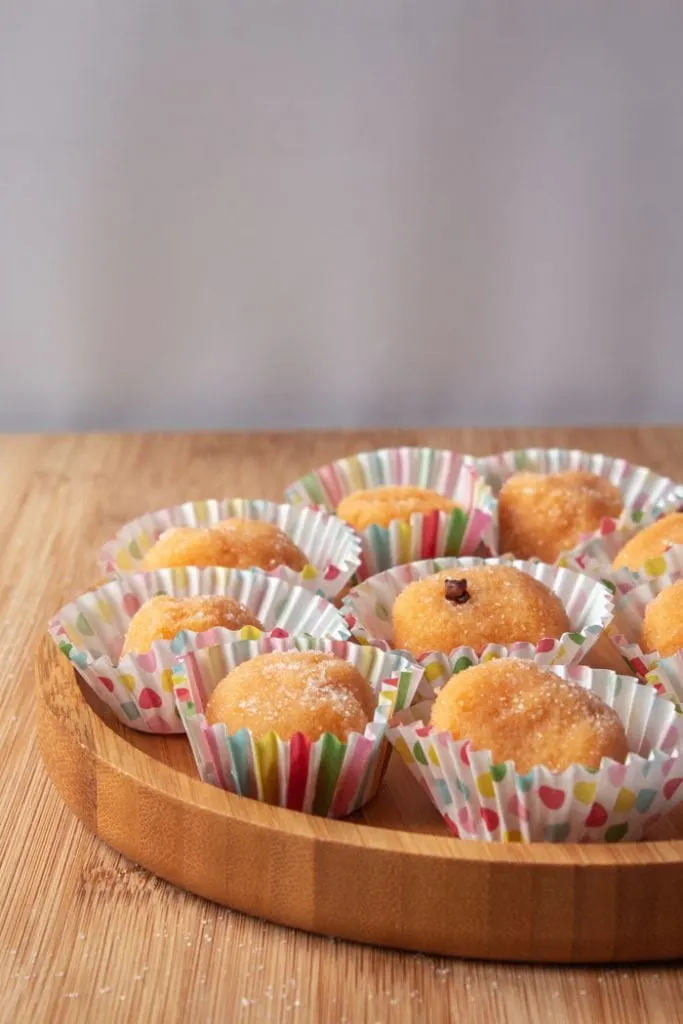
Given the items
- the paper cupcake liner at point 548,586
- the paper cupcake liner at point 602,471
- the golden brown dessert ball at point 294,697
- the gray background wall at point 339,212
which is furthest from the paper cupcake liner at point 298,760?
the gray background wall at point 339,212

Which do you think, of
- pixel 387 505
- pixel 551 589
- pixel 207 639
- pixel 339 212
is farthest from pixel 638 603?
pixel 339 212

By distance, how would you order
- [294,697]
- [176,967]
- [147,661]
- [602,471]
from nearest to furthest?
[176,967] < [294,697] < [147,661] < [602,471]

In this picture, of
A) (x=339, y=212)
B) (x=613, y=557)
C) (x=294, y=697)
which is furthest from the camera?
(x=339, y=212)

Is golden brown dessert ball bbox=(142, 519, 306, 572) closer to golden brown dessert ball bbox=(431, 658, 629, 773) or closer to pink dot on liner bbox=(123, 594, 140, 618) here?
pink dot on liner bbox=(123, 594, 140, 618)

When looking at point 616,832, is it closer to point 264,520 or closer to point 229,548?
point 229,548

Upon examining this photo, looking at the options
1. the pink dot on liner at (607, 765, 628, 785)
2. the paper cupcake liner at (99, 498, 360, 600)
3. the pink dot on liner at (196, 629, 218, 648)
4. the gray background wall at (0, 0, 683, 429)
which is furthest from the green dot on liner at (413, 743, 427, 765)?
the gray background wall at (0, 0, 683, 429)

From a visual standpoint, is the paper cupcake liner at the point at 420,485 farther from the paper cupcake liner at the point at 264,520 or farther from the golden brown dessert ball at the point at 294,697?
the golden brown dessert ball at the point at 294,697

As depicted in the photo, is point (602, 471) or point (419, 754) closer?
point (419, 754)
